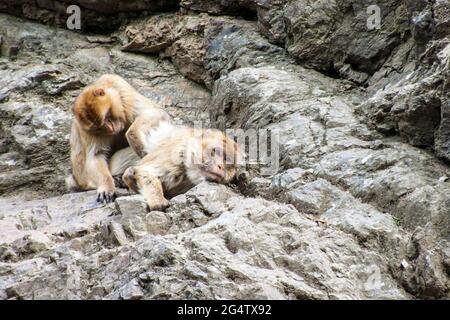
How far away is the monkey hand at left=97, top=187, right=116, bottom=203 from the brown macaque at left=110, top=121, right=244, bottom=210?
453 millimetres

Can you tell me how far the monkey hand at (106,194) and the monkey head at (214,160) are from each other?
976 mm

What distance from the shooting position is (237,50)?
366 inches

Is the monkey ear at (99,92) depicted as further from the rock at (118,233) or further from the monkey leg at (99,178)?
the rock at (118,233)

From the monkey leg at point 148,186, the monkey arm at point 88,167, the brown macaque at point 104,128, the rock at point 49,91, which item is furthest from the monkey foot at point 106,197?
the rock at point 49,91

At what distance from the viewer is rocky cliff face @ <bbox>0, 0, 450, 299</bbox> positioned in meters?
5.48

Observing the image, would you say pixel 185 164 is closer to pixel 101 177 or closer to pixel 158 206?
pixel 158 206

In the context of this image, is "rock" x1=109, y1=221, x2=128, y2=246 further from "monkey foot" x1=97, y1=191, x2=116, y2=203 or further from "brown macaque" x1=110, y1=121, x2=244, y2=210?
"monkey foot" x1=97, y1=191, x2=116, y2=203

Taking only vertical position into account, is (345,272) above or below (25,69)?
below

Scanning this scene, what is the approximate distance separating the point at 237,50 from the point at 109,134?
1.90 meters

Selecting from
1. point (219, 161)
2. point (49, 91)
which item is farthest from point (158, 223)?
point (49, 91)

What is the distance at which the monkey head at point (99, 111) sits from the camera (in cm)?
810

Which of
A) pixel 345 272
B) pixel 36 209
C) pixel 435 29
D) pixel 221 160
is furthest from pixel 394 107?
pixel 36 209
